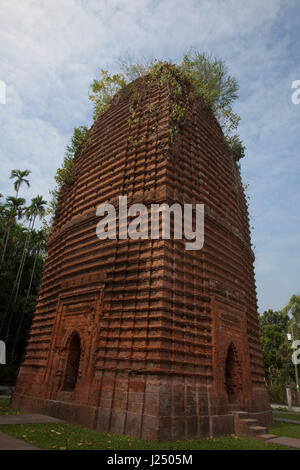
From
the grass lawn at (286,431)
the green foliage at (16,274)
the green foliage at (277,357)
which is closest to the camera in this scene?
the grass lawn at (286,431)

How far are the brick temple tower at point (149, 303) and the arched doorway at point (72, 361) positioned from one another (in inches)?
1.2

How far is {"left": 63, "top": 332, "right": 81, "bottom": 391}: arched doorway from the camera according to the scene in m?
9.09

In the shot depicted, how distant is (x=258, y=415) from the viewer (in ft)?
31.4

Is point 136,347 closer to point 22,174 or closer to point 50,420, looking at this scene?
point 50,420

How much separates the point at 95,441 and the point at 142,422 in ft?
3.26

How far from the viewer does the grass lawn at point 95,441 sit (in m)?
5.45

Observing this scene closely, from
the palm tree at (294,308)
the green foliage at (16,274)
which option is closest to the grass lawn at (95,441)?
the green foliage at (16,274)

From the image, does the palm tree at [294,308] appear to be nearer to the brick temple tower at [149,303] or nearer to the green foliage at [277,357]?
the green foliage at [277,357]

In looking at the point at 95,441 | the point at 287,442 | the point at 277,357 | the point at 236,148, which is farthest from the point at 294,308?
the point at 95,441

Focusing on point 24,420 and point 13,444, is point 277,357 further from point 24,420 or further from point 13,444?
point 13,444

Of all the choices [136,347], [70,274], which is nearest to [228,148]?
[70,274]

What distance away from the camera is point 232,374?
9547 mm

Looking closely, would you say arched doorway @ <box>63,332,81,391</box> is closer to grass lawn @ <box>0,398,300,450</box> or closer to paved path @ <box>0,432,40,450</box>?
grass lawn @ <box>0,398,300,450</box>
